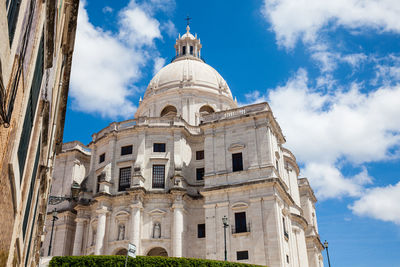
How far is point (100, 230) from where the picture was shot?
3962 centimetres

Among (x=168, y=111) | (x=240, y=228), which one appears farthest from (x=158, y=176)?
(x=168, y=111)

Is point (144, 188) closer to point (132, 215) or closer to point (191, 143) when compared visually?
point (132, 215)

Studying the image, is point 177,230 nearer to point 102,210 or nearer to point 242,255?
point 242,255

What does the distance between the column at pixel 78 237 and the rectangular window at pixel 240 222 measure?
16560 mm

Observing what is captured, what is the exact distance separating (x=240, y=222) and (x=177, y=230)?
6.19 meters

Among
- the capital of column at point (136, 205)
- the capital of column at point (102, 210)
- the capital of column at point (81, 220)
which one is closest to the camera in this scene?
the capital of column at point (136, 205)

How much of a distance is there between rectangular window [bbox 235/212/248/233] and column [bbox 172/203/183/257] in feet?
18.4

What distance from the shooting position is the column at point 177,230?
123ft

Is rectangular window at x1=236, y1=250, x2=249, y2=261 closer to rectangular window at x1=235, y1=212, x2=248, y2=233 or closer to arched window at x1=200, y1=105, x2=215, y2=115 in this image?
rectangular window at x1=235, y1=212, x2=248, y2=233

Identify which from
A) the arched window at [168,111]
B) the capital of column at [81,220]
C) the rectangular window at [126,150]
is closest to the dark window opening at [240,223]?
the rectangular window at [126,150]

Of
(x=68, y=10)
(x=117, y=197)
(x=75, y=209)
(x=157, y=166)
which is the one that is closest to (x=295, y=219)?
(x=157, y=166)

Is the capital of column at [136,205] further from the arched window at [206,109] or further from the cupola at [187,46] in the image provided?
the cupola at [187,46]

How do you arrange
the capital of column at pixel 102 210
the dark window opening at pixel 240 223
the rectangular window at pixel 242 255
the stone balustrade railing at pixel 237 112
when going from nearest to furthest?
1. the rectangular window at pixel 242 255
2. the dark window opening at pixel 240 223
3. the capital of column at pixel 102 210
4. the stone balustrade railing at pixel 237 112

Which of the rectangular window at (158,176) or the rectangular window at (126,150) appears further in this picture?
the rectangular window at (126,150)
